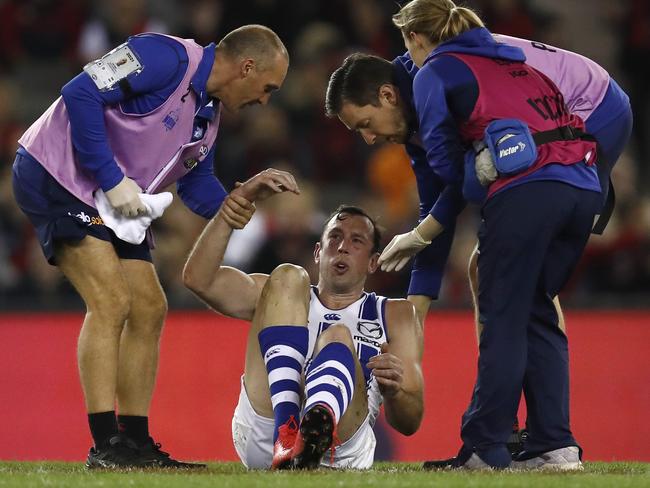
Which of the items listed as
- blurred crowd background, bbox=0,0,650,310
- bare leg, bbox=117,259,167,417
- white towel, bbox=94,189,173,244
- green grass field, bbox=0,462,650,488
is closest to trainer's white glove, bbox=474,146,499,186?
green grass field, bbox=0,462,650,488

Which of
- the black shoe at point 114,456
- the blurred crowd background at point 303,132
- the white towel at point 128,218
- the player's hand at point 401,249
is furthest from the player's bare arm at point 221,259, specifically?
the blurred crowd background at point 303,132

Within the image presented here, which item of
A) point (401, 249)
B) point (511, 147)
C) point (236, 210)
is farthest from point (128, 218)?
point (511, 147)

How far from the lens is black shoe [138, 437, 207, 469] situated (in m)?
5.03

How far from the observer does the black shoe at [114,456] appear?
491cm

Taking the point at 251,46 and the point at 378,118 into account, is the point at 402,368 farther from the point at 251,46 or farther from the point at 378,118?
the point at 251,46

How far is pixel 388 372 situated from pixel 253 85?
1311 mm

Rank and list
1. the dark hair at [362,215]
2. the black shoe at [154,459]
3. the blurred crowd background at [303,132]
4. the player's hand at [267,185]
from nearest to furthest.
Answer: the black shoe at [154,459]
the player's hand at [267,185]
the dark hair at [362,215]
the blurred crowd background at [303,132]

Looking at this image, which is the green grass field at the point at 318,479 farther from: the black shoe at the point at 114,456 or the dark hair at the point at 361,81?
the dark hair at the point at 361,81

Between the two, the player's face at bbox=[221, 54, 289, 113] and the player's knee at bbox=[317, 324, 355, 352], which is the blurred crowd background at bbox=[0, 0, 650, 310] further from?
the player's knee at bbox=[317, 324, 355, 352]

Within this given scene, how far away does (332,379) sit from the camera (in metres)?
4.76

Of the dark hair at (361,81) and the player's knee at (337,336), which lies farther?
the dark hair at (361,81)

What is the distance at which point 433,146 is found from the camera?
488 cm

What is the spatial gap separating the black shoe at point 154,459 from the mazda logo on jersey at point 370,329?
2.74 ft

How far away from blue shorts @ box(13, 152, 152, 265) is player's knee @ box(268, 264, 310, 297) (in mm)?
597
